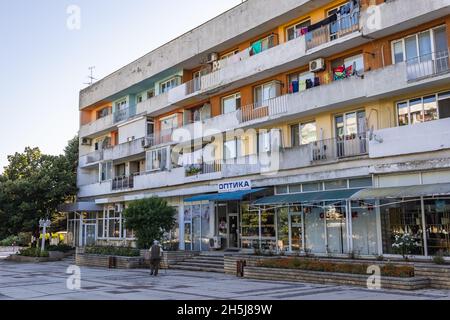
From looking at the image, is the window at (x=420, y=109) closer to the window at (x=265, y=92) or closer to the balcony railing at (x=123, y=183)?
the window at (x=265, y=92)

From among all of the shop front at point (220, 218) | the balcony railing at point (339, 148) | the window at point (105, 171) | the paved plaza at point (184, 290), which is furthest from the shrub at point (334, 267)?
the window at point (105, 171)

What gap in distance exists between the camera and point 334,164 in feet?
70.5

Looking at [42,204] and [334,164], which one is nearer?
[334,164]

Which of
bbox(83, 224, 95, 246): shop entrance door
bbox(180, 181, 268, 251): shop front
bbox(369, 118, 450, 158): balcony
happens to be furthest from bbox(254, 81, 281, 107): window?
bbox(83, 224, 95, 246): shop entrance door

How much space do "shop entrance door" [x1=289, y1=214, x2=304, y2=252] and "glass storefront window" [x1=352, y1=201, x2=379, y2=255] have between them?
2.93 metres

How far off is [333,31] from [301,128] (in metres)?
4.69

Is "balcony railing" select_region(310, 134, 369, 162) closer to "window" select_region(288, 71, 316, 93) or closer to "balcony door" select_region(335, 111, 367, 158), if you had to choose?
"balcony door" select_region(335, 111, 367, 158)

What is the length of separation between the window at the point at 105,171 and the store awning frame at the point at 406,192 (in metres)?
23.8

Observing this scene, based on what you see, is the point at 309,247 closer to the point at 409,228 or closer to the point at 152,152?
the point at 409,228

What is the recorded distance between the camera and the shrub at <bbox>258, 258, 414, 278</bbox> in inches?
599

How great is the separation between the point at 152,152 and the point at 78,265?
27.6ft

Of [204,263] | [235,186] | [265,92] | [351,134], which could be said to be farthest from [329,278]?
[265,92]

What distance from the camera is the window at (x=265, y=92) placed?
25.5 m
